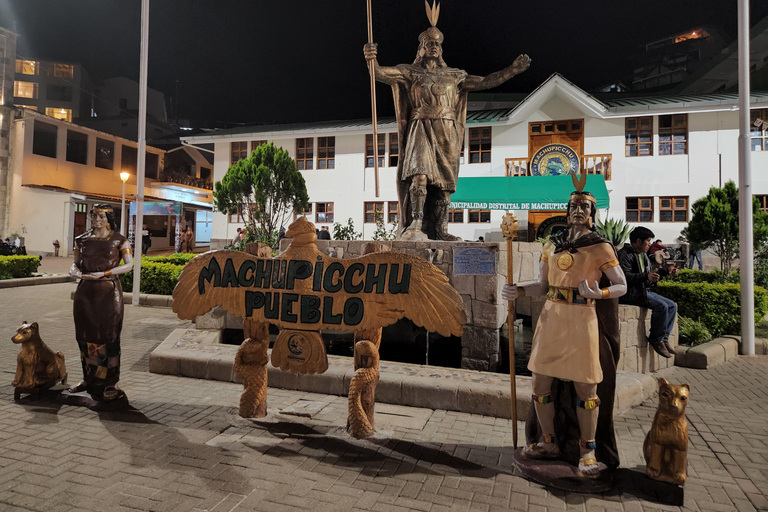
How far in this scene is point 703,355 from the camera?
603 cm

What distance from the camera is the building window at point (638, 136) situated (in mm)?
16719

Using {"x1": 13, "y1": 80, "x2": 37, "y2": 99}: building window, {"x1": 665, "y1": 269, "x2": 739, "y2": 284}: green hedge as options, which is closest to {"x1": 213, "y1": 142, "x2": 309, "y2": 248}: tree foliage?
{"x1": 665, "y1": 269, "x2": 739, "y2": 284}: green hedge

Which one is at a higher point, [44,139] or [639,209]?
[44,139]

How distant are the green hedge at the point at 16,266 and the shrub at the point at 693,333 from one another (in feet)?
58.5

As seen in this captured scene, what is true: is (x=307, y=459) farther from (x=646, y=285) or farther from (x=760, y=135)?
(x=760, y=135)

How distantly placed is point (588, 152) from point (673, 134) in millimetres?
2892

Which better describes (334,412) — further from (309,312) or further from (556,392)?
(556,392)

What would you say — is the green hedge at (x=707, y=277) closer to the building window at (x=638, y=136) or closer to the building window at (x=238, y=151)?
the building window at (x=638, y=136)

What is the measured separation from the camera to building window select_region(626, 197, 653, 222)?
16562 millimetres

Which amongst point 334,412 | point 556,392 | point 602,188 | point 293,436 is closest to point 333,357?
point 334,412

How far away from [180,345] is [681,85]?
27.4m

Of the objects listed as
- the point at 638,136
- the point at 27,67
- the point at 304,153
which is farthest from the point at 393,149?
the point at 27,67

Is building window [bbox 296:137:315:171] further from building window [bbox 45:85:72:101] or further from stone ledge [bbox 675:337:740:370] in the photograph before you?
building window [bbox 45:85:72:101]

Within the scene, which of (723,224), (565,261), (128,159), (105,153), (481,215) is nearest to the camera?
(565,261)
